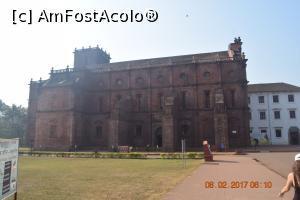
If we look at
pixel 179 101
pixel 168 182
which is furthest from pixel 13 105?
pixel 168 182

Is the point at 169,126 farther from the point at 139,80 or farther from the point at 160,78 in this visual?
the point at 139,80

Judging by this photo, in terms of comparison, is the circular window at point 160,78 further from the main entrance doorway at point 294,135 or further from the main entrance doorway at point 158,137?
the main entrance doorway at point 294,135

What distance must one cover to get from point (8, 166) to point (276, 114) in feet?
177

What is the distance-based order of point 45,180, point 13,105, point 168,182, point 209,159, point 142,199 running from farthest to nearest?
point 13,105 < point 209,159 < point 45,180 < point 168,182 < point 142,199

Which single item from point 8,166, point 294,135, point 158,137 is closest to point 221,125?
point 158,137

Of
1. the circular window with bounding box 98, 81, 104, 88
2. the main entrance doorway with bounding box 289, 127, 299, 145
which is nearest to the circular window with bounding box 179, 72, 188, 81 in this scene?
the circular window with bounding box 98, 81, 104, 88

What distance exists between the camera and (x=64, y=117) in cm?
4678

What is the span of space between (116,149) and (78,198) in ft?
104

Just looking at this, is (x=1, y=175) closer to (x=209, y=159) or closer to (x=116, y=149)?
(x=209, y=159)

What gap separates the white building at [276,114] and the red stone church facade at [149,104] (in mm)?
12458

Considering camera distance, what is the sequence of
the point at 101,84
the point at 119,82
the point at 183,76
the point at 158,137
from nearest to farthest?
the point at 158,137
the point at 183,76
the point at 119,82
the point at 101,84

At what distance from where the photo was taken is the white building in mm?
52062

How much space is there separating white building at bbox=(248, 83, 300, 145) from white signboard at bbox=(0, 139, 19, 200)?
50770 mm

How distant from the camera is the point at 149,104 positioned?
47.7 m
